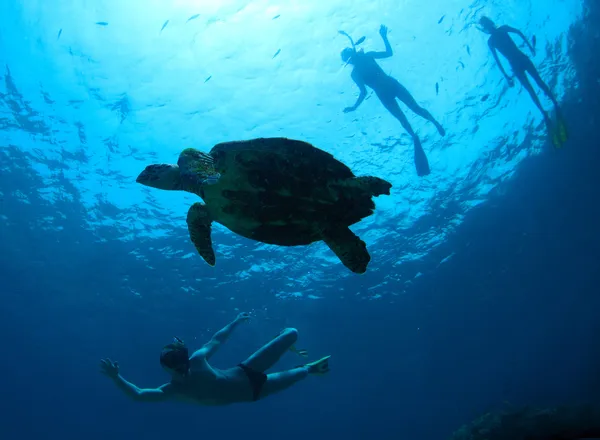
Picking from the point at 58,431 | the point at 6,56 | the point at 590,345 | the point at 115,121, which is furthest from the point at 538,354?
the point at 58,431

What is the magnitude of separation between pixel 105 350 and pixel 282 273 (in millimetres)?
24221

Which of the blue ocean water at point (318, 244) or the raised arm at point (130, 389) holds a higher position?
the blue ocean water at point (318, 244)

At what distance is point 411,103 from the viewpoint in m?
11.6

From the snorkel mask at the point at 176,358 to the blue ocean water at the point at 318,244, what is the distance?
8842 mm

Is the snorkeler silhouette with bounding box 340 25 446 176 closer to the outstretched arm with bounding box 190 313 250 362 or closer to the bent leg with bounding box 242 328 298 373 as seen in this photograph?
the bent leg with bounding box 242 328 298 373

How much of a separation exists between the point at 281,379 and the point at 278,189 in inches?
180

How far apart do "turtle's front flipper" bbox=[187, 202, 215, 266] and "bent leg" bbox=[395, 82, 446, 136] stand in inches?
378

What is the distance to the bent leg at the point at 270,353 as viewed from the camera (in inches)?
253

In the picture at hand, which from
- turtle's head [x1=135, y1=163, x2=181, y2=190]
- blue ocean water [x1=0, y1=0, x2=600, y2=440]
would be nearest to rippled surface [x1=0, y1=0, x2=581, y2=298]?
blue ocean water [x1=0, y1=0, x2=600, y2=440]

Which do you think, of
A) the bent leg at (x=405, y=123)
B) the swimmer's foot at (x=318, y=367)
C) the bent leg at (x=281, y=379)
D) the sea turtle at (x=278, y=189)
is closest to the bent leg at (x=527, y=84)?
the bent leg at (x=405, y=123)

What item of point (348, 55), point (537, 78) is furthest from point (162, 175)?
point (537, 78)

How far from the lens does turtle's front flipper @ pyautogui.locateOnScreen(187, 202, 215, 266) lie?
4.20m

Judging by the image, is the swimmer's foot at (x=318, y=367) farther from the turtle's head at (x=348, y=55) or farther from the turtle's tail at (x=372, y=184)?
the turtle's head at (x=348, y=55)

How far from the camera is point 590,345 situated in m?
46.4
